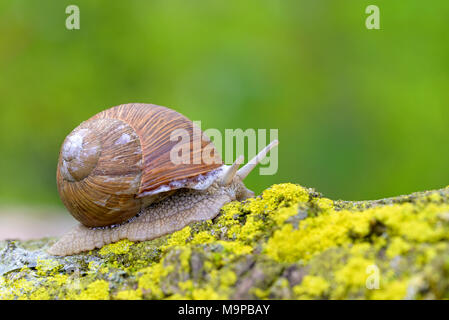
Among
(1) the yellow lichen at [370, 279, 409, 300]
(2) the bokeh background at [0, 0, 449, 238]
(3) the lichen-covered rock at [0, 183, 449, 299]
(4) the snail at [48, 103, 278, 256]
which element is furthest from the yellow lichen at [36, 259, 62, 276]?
(2) the bokeh background at [0, 0, 449, 238]

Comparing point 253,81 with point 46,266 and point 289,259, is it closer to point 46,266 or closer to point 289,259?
point 46,266

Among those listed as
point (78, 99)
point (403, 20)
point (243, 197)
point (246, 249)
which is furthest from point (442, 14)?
point (78, 99)

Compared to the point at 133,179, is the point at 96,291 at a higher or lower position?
lower

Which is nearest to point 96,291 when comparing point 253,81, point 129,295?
point 129,295

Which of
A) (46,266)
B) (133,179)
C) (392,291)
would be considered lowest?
(46,266)

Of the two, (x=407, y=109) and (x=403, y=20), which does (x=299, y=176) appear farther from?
(x=403, y=20)

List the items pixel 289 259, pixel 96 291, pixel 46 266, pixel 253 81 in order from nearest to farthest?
1. pixel 289 259
2. pixel 96 291
3. pixel 46 266
4. pixel 253 81

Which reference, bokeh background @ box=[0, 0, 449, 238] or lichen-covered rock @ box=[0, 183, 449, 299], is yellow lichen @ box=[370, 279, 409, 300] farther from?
bokeh background @ box=[0, 0, 449, 238]
